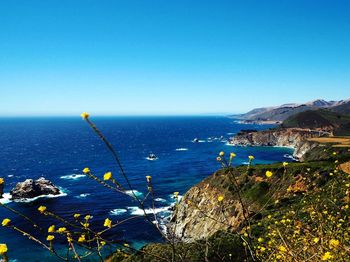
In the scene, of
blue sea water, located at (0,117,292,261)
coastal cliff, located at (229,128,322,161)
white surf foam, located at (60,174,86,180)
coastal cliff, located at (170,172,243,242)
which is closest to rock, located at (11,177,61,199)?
blue sea water, located at (0,117,292,261)

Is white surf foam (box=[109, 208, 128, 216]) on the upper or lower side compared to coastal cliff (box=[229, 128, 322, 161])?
lower

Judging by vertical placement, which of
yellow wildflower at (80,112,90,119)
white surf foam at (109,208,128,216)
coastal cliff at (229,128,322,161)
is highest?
yellow wildflower at (80,112,90,119)

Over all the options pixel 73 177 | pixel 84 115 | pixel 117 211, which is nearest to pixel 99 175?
pixel 73 177

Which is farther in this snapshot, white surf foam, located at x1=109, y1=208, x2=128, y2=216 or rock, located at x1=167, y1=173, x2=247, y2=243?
white surf foam, located at x1=109, y1=208, x2=128, y2=216

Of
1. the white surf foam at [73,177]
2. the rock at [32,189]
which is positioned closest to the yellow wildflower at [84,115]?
the rock at [32,189]

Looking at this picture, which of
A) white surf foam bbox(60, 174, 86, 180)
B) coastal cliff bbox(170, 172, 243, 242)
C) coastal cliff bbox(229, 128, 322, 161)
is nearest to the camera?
coastal cliff bbox(170, 172, 243, 242)

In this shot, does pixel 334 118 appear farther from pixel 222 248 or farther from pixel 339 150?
pixel 222 248

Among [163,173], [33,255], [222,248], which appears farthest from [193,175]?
[222,248]

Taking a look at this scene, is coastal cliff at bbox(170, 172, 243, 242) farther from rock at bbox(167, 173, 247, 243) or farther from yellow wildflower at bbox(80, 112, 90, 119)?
yellow wildflower at bbox(80, 112, 90, 119)
